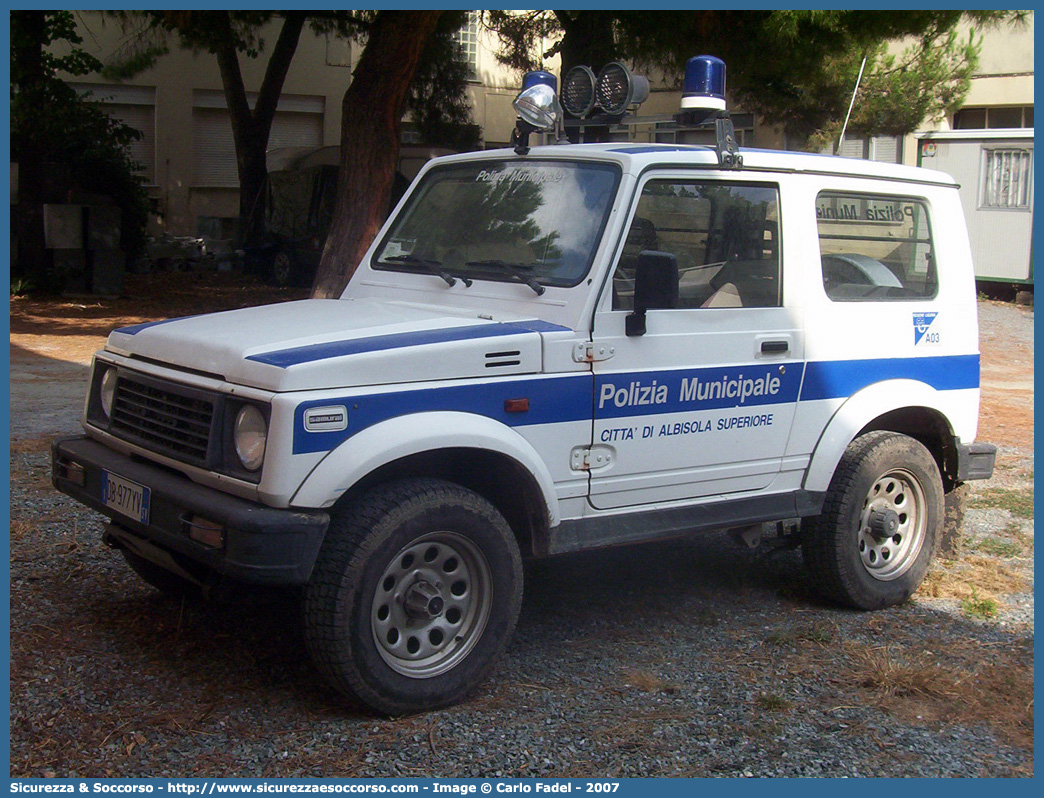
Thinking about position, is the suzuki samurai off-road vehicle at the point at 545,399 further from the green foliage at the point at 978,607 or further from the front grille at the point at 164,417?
the green foliage at the point at 978,607

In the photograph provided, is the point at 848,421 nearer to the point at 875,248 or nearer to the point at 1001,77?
the point at 875,248

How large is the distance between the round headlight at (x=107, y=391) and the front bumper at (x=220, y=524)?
0.27 meters

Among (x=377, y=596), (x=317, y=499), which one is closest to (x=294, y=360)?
(x=317, y=499)

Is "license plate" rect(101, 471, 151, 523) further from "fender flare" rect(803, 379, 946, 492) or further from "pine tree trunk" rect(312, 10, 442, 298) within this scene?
"pine tree trunk" rect(312, 10, 442, 298)

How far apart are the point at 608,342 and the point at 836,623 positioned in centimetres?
183

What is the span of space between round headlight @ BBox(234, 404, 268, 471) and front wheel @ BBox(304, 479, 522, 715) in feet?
1.13

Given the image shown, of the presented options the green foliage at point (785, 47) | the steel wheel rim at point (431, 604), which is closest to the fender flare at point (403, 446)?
the steel wheel rim at point (431, 604)

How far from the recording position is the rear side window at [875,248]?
5.15m

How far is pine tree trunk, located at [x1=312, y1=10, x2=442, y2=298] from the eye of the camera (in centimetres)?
1091

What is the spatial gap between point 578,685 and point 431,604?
75cm

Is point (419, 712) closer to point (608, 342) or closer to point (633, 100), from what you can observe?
point (608, 342)

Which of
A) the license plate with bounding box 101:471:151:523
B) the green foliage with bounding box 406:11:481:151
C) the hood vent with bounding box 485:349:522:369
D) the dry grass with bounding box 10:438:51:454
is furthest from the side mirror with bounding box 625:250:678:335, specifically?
the green foliage with bounding box 406:11:481:151

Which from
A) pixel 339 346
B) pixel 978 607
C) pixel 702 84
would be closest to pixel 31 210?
pixel 702 84

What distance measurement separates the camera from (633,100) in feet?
16.8
